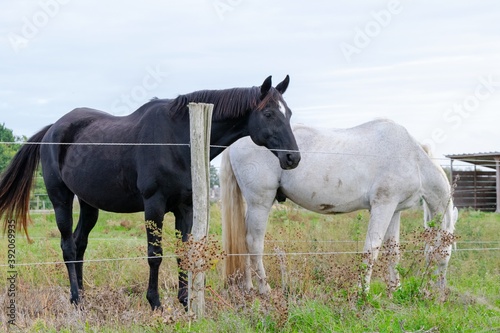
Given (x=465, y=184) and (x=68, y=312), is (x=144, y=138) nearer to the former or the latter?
(x=68, y=312)

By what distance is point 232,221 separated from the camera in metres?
7.55

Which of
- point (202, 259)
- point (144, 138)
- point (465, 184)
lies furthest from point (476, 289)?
point (465, 184)

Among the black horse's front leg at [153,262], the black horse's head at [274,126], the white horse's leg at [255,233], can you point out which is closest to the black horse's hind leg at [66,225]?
the black horse's front leg at [153,262]

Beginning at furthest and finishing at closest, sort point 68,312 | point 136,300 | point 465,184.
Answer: point 465,184, point 136,300, point 68,312

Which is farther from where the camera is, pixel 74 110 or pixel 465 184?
pixel 465 184

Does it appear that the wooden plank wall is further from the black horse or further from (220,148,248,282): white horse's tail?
the black horse

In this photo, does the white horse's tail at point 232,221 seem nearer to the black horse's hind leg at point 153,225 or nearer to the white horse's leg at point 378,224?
the black horse's hind leg at point 153,225

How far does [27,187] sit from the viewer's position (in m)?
7.63

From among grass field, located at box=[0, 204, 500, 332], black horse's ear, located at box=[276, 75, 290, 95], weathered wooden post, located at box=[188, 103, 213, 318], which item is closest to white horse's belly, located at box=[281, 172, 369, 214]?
grass field, located at box=[0, 204, 500, 332]

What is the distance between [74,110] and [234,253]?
Answer: 2.53 meters

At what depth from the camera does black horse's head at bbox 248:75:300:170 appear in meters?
6.24

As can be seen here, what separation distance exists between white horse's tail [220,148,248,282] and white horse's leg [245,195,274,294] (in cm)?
7

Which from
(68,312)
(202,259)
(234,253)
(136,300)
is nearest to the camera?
(202,259)

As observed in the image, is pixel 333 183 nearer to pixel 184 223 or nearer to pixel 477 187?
pixel 184 223
